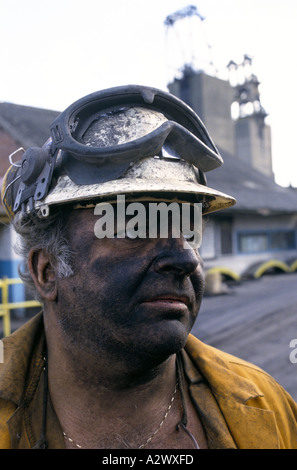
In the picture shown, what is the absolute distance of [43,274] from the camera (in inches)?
75.1

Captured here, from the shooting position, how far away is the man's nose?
1.61 meters

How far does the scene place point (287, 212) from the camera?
17516mm

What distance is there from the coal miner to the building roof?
12.7 meters

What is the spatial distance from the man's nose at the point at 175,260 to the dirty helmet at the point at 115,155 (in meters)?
0.23

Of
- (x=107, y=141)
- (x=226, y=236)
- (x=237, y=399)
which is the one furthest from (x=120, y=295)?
(x=226, y=236)

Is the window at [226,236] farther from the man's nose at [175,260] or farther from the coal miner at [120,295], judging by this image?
the man's nose at [175,260]

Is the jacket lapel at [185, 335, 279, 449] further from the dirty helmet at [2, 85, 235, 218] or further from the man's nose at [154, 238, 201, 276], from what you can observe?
the dirty helmet at [2, 85, 235, 218]

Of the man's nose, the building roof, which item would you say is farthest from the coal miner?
the building roof

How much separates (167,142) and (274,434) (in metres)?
1.40

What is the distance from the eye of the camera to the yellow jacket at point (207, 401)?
5.65ft

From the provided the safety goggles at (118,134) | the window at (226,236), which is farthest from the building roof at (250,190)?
the safety goggles at (118,134)

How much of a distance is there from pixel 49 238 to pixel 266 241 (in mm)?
16441

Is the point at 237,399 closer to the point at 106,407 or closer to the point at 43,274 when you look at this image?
the point at 106,407

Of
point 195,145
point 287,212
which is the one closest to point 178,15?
point 287,212
